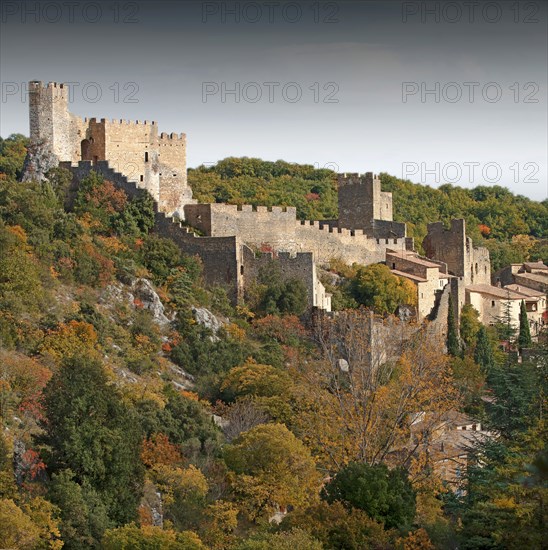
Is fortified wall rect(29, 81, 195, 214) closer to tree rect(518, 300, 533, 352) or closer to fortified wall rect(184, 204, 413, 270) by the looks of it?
fortified wall rect(184, 204, 413, 270)

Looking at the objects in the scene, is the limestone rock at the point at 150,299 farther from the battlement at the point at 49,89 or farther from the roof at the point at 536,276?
the roof at the point at 536,276

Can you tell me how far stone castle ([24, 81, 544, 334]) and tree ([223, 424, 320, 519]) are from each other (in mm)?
12153

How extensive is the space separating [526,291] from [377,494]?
29.4 meters

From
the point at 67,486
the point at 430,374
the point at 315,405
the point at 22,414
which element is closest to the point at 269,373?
the point at 315,405

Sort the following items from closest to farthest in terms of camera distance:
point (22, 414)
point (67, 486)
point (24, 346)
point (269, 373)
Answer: point (67, 486), point (22, 414), point (24, 346), point (269, 373)

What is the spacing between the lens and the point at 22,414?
3622 centimetres

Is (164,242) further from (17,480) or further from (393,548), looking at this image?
(393,548)

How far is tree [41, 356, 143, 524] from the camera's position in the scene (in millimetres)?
33719

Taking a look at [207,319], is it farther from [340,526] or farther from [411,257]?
[340,526]

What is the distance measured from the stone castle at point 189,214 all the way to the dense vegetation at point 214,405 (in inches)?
24.9

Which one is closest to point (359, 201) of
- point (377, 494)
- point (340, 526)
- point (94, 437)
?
point (94, 437)

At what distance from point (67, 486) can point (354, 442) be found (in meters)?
10.4

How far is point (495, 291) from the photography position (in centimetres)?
5878

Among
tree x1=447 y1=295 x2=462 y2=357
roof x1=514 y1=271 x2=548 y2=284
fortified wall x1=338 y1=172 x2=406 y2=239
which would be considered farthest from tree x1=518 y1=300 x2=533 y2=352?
roof x1=514 y1=271 x2=548 y2=284
